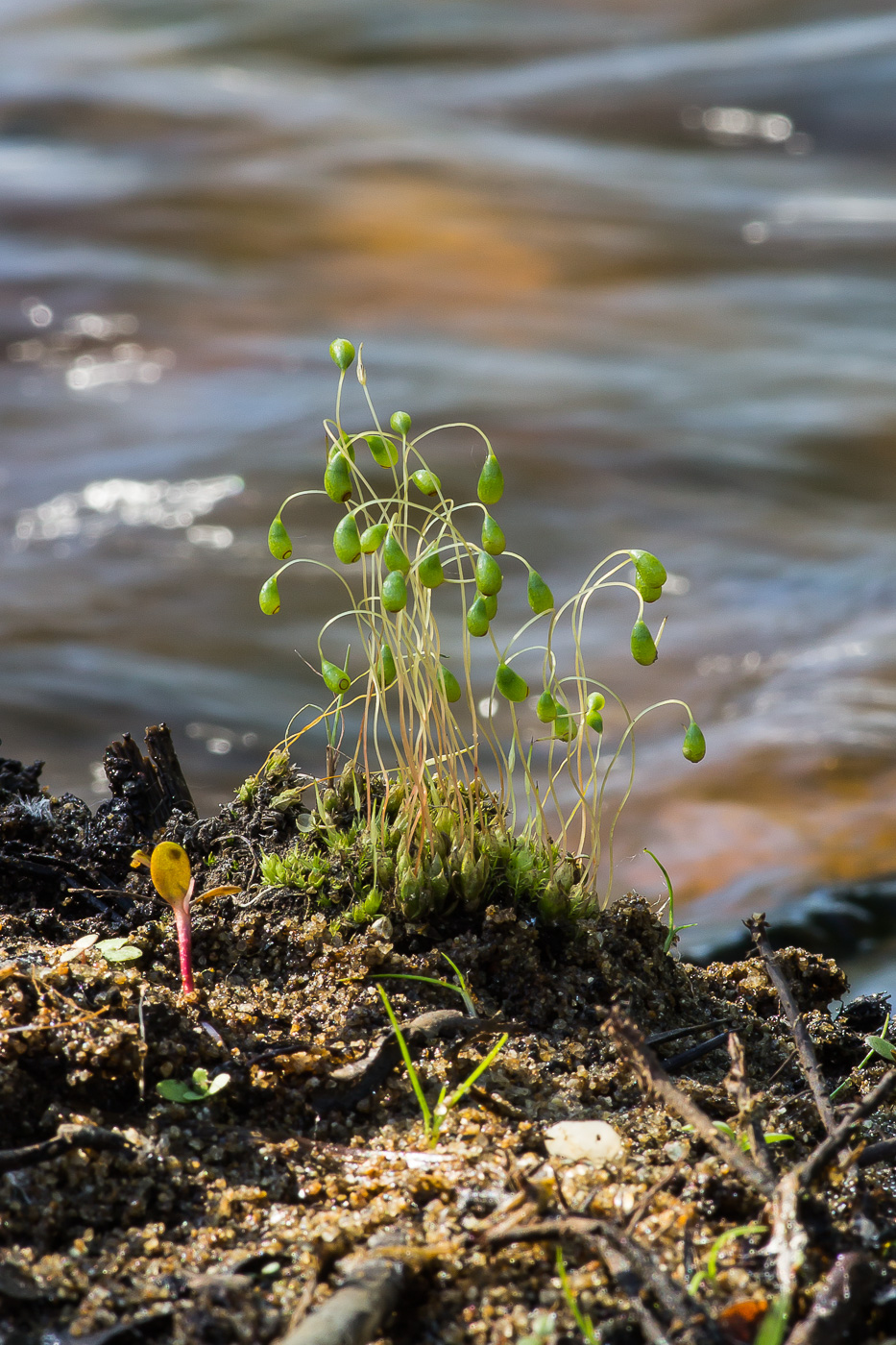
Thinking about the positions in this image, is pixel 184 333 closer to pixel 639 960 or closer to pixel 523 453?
pixel 523 453

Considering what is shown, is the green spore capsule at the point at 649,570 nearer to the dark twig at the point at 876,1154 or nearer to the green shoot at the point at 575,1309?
the dark twig at the point at 876,1154

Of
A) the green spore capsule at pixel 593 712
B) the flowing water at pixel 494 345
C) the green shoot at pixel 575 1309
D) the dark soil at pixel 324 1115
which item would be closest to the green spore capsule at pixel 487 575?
the green spore capsule at pixel 593 712

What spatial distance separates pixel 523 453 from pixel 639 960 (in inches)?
277

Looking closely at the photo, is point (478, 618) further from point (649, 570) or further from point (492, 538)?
point (649, 570)

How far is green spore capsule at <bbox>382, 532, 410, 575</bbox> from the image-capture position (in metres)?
1.82

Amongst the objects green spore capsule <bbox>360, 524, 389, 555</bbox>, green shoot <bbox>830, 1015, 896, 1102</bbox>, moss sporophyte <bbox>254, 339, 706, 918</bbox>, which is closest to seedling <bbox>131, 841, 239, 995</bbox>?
moss sporophyte <bbox>254, 339, 706, 918</bbox>

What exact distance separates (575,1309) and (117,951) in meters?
0.91

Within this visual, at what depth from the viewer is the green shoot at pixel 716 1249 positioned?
138 cm

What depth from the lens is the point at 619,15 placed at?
16812mm

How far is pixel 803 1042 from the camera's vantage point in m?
1.83

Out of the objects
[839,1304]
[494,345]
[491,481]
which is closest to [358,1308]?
[839,1304]

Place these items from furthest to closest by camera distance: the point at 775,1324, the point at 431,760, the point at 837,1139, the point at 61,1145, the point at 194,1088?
1. the point at 431,760
2. the point at 194,1088
3. the point at 61,1145
4. the point at 837,1139
5. the point at 775,1324

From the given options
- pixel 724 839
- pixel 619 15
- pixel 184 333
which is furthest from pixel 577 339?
pixel 619 15

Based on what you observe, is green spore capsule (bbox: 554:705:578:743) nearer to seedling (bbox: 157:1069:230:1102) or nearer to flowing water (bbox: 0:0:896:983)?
seedling (bbox: 157:1069:230:1102)
